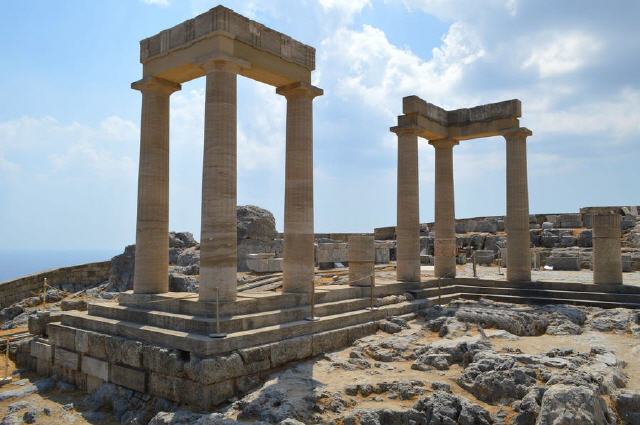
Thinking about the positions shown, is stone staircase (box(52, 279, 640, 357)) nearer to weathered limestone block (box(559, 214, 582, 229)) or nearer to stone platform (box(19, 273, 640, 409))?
stone platform (box(19, 273, 640, 409))

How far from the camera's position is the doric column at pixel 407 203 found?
21125 millimetres

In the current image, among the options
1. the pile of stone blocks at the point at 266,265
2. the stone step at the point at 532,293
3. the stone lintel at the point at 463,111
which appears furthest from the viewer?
the pile of stone blocks at the point at 266,265

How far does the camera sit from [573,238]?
117ft

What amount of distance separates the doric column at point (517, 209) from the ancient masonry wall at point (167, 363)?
29.3 ft

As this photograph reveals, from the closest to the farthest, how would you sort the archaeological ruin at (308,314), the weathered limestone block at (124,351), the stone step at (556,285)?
1. the archaeological ruin at (308,314)
2. the weathered limestone block at (124,351)
3. the stone step at (556,285)

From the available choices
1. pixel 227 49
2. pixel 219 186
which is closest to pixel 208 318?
pixel 219 186

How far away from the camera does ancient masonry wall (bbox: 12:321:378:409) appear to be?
11.3 meters

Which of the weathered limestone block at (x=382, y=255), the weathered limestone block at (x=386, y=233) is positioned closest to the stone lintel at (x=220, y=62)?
the weathered limestone block at (x=382, y=255)

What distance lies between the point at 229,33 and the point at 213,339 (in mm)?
8030

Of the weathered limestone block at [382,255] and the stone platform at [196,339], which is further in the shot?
the weathered limestone block at [382,255]

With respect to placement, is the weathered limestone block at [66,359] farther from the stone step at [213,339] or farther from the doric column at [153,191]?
the doric column at [153,191]

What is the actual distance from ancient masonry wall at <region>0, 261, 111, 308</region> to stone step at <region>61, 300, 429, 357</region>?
13.7m

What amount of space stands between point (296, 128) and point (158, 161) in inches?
174

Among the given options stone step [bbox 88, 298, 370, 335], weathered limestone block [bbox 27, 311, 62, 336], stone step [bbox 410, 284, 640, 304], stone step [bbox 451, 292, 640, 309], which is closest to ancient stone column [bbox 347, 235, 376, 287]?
stone step [bbox 88, 298, 370, 335]
